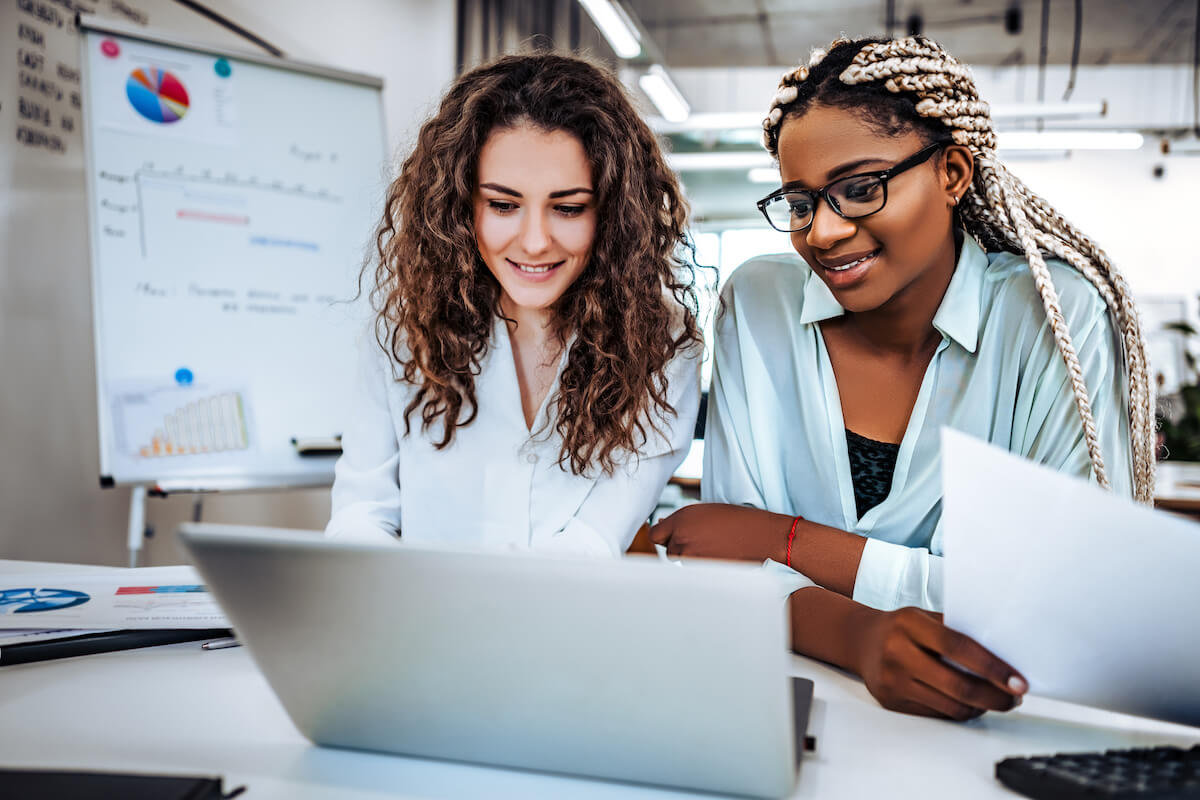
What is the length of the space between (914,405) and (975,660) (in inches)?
25.3

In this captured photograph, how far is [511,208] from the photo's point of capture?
4.37ft

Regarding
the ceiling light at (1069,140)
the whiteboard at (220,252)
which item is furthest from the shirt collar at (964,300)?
the ceiling light at (1069,140)

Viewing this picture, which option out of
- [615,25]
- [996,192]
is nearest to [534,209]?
[996,192]

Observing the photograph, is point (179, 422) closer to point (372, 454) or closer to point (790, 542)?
point (372, 454)

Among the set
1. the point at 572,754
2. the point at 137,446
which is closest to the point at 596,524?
the point at 572,754

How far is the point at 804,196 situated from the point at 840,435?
0.36 metres

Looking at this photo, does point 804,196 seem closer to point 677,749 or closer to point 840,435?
point 840,435

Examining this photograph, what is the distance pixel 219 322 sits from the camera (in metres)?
2.52

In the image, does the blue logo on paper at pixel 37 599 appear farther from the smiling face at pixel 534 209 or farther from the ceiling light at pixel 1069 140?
the ceiling light at pixel 1069 140

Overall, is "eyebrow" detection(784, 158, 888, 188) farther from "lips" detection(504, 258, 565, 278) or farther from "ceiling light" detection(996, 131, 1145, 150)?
"ceiling light" detection(996, 131, 1145, 150)

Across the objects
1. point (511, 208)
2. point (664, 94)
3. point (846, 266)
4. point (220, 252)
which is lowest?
point (846, 266)

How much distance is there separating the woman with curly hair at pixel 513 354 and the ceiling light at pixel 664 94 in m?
3.15

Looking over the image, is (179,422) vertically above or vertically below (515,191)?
below

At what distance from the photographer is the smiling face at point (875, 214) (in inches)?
46.8
